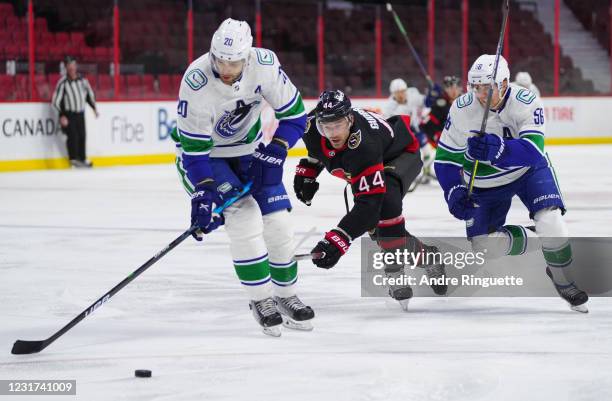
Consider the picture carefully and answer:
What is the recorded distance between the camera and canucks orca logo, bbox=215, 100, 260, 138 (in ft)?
14.3

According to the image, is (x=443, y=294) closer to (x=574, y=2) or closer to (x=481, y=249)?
(x=481, y=249)

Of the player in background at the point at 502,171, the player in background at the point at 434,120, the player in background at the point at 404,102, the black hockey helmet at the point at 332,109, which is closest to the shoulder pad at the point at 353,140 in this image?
the black hockey helmet at the point at 332,109

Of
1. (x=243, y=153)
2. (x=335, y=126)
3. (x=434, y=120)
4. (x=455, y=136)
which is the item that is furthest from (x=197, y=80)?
(x=434, y=120)

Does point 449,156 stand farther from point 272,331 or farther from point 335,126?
point 272,331

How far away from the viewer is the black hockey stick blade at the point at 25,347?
388 centimetres

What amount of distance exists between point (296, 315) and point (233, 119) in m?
0.78

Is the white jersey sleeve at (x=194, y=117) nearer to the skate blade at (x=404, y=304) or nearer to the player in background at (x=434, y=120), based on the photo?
the skate blade at (x=404, y=304)

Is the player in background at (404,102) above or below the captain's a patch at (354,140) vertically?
below

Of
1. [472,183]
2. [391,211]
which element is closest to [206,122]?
[391,211]

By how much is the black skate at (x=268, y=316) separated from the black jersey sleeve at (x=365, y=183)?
407mm

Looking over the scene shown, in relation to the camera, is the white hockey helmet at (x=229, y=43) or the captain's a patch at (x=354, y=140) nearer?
the white hockey helmet at (x=229, y=43)

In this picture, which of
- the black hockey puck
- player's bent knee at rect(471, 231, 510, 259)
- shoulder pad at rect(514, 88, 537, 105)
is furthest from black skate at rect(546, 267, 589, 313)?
the black hockey puck

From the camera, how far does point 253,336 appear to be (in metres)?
4.24

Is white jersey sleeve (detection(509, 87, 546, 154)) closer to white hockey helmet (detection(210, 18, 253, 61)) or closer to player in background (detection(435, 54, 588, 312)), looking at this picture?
player in background (detection(435, 54, 588, 312))
